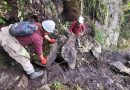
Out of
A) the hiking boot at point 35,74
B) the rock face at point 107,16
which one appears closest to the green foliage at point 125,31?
the rock face at point 107,16

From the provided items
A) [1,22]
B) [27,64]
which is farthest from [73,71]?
[1,22]

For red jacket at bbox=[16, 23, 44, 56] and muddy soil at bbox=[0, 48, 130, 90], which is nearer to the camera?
red jacket at bbox=[16, 23, 44, 56]

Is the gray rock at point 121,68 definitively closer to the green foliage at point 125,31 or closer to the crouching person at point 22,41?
the crouching person at point 22,41

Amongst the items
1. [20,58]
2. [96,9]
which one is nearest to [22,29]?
[20,58]

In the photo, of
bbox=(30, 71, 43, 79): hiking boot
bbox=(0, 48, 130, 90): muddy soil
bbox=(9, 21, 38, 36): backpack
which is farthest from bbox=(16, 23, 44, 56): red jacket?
bbox=(0, 48, 130, 90): muddy soil

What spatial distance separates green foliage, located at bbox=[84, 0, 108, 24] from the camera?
45.2ft

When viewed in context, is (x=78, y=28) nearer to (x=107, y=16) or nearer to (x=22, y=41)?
(x=22, y=41)

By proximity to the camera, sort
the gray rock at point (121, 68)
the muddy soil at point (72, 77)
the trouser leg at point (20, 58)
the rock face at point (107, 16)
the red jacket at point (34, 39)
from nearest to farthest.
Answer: the red jacket at point (34, 39)
the trouser leg at point (20, 58)
the muddy soil at point (72, 77)
the gray rock at point (121, 68)
the rock face at point (107, 16)

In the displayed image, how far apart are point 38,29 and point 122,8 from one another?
43.7ft

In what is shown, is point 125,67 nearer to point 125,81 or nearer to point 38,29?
point 125,81

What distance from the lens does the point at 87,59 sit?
9.28m

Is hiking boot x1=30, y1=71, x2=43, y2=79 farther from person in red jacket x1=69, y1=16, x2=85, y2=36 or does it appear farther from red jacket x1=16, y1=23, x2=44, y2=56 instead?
person in red jacket x1=69, y1=16, x2=85, y2=36

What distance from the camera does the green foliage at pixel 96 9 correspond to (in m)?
13.8

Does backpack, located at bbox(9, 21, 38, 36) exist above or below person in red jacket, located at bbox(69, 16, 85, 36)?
above
